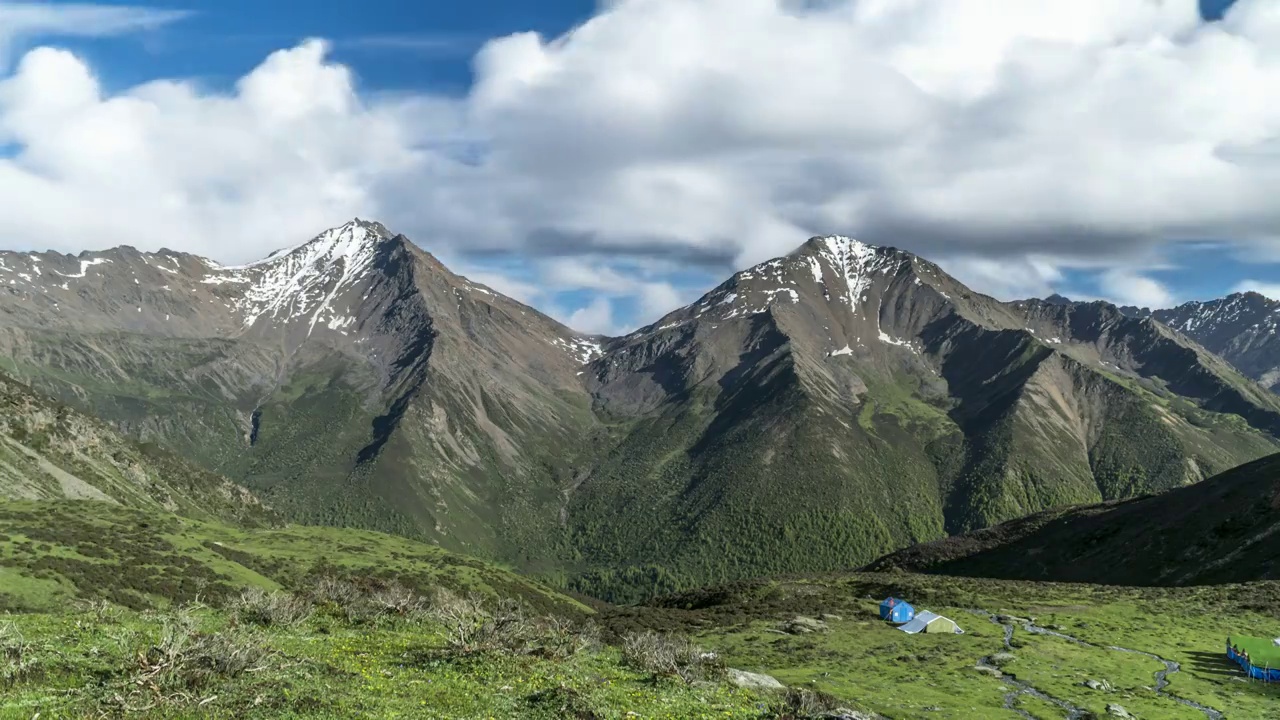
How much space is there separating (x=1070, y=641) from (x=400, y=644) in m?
71.6

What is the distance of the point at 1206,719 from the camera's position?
54656 mm

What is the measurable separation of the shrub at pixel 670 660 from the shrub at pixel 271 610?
20.4 metres

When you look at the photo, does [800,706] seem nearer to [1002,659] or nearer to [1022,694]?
[1022,694]

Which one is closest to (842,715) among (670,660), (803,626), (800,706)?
(800,706)

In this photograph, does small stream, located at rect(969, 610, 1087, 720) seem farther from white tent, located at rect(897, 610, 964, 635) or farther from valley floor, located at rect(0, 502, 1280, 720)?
white tent, located at rect(897, 610, 964, 635)

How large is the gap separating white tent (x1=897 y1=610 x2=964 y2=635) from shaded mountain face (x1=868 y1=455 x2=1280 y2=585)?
245 feet

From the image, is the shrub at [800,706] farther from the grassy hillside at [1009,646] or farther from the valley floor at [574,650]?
the grassy hillside at [1009,646]

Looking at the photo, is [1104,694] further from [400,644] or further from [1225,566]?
[1225,566]

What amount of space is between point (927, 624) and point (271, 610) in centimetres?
7189

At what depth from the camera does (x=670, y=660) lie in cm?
4584

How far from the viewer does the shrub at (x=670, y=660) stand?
1768 inches

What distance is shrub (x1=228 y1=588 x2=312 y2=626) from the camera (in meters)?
46.2

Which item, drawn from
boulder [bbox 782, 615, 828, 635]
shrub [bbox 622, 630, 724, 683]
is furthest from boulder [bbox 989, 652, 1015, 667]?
shrub [bbox 622, 630, 724, 683]

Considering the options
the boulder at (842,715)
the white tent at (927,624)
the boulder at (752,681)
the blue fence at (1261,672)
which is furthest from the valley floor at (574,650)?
the white tent at (927,624)
